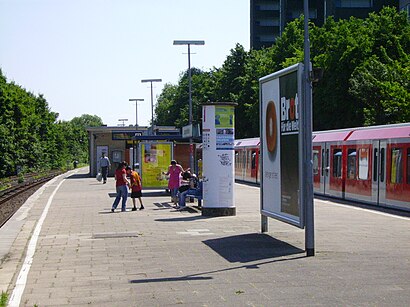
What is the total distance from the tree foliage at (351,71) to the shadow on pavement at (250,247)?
27.6 m

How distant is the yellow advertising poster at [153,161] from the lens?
3047 centimetres

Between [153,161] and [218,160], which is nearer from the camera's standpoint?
[218,160]

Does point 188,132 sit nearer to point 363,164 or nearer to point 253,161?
point 363,164

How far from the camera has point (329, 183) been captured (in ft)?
97.9

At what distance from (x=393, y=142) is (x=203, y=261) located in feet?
41.7

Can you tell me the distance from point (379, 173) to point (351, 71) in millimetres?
29820

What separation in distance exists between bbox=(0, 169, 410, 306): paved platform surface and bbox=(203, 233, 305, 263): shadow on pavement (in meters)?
0.02

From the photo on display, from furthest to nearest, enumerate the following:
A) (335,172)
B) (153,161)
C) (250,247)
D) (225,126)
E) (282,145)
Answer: (153,161), (335,172), (225,126), (282,145), (250,247)

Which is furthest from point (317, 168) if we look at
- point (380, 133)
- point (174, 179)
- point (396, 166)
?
point (174, 179)

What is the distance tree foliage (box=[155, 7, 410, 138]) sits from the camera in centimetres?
4547

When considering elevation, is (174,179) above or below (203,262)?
above

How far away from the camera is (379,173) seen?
24156 mm

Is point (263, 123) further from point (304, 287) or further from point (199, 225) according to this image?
point (304, 287)

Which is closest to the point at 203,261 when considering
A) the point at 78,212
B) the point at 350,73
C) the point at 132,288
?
the point at 132,288
